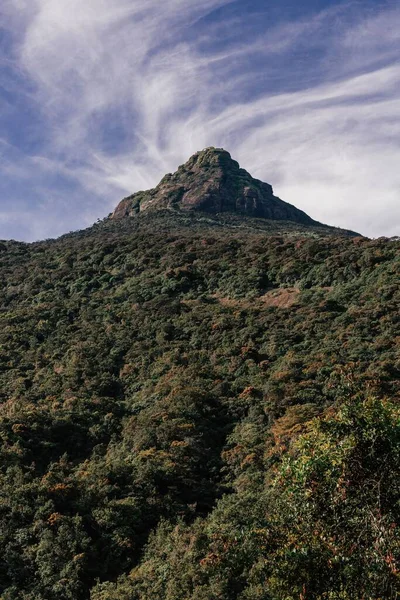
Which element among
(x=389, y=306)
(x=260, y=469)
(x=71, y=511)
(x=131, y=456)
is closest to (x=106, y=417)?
(x=131, y=456)

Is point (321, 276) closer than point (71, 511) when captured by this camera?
No

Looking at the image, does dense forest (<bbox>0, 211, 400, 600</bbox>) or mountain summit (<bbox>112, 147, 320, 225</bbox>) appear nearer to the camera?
dense forest (<bbox>0, 211, 400, 600</bbox>)

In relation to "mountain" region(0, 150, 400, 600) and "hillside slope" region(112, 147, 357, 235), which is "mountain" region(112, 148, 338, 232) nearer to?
"hillside slope" region(112, 147, 357, 235)

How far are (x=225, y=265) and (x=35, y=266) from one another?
22.9m

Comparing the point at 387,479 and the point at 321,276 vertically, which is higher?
the point at 321,276

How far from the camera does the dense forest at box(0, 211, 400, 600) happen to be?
7.18 metres

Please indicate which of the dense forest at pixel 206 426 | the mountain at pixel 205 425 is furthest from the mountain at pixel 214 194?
the dense forest at pixel 206 426

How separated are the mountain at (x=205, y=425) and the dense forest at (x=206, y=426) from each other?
6 centimetres

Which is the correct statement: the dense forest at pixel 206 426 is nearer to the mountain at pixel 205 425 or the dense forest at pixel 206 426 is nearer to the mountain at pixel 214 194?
the mountain at pixel 205 425

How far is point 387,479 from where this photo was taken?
7004 millimetres

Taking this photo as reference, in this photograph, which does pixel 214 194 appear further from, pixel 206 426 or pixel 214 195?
pixel 206 426

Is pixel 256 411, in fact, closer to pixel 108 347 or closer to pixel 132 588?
pixel 132 588

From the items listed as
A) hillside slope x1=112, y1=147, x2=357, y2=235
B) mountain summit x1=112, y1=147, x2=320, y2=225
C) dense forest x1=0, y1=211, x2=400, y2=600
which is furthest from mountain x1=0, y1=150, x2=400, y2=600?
mountain summit x1=112, y1=147, x2=320, y2=225

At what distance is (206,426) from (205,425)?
78 millimetres
